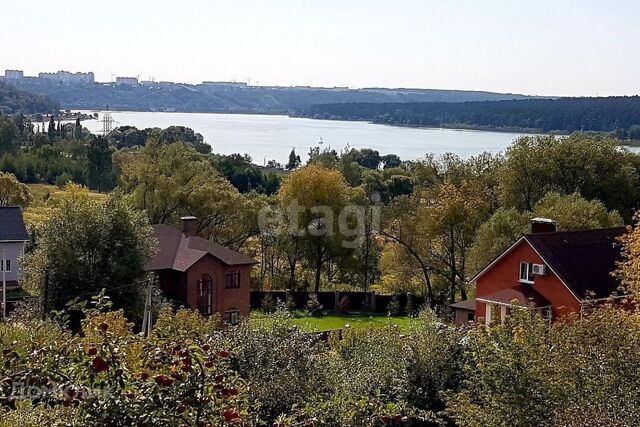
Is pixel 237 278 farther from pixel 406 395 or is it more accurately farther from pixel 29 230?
pixel 406 395

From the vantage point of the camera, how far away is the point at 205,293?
30.8 meters

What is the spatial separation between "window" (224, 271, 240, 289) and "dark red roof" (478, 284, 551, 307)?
10019mm

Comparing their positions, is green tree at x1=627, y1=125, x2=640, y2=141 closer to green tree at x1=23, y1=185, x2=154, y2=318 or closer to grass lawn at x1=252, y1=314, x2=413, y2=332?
grass lawn at x1=252, y1=314, x2=413, y2=332

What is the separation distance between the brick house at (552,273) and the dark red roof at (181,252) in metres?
9.88

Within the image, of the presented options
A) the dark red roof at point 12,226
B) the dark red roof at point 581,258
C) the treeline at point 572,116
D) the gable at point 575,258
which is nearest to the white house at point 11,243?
the dark red roof at point 12,226

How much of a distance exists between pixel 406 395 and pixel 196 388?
10472 mm

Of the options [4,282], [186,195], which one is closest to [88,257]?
[4,282]

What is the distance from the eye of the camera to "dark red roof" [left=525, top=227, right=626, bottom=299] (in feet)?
81.6

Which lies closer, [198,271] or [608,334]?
[608,334]

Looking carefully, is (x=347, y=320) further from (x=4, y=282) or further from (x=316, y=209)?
(x=4, y=282)

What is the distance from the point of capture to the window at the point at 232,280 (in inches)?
1238

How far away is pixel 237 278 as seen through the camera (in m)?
31.8

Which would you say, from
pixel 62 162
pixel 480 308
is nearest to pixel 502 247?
pixel 480 308

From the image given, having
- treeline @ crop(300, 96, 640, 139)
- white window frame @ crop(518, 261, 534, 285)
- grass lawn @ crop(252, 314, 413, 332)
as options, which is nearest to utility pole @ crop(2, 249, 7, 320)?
grass lawn @ crop(252, 314, 413, 332)
